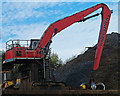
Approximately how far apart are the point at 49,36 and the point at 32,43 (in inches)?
54.5

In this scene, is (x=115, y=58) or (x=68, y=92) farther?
(x=115, y=58)

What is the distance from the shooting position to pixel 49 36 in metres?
10.7

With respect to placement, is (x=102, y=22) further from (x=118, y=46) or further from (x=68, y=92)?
(x=118, y=46)

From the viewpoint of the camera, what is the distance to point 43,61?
1000 centimetres

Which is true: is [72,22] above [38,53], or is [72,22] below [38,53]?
above

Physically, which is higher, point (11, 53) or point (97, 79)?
point (11, 53)

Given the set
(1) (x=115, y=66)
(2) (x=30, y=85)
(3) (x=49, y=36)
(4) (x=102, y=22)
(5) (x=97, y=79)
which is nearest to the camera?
(2) (x=30, y=85)

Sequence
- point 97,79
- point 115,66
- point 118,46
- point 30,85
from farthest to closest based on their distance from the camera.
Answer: point 118,46 < point 115,66 < point 97,79 < point 30,85

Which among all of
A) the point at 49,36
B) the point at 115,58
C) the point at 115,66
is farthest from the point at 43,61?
the point at 115,58

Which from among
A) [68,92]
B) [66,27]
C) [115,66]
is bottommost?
[68,92]

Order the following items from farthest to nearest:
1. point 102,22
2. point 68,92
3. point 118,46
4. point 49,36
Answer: point 118,46 < point 102,22 < point 49,36 < point 68,92

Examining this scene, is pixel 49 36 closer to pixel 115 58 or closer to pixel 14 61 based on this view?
pixel 14 61

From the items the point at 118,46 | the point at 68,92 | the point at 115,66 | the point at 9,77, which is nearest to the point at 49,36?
the point at 9,77

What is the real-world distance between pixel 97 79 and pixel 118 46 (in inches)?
328
